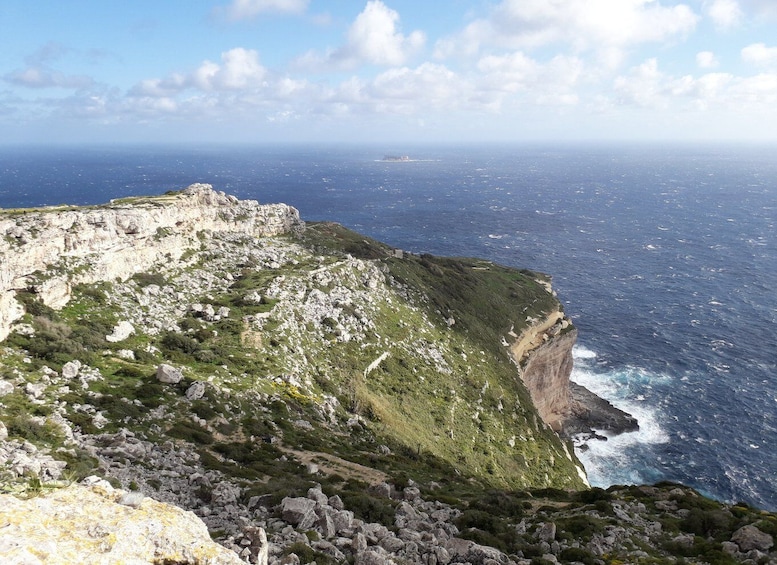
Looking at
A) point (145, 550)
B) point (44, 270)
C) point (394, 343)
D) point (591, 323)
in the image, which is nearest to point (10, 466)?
point (145, 550)

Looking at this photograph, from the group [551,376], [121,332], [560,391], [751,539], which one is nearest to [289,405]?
[121,332]

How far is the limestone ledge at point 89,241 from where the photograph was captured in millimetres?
46812

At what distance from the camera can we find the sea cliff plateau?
72.2ft

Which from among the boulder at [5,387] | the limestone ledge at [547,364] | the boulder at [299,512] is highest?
the boulder at [5,387]

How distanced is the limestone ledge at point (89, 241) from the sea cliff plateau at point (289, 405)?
0.28 meters

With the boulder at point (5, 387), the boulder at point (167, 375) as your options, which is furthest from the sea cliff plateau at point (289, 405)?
the boulder at point (5, 387)

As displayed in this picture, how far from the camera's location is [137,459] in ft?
84.8

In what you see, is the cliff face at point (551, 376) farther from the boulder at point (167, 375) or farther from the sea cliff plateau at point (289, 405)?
the boulder at point (167, 375)

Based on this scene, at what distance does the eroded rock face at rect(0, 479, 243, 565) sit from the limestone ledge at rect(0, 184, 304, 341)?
32023 mm

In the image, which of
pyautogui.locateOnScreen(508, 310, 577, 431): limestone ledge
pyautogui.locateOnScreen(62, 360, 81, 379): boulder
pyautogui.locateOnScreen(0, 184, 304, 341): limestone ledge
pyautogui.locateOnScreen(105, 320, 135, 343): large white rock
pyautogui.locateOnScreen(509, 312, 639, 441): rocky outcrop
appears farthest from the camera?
pyautogui.locateOnScreen(508, 310, 577, 431): limestone ledge

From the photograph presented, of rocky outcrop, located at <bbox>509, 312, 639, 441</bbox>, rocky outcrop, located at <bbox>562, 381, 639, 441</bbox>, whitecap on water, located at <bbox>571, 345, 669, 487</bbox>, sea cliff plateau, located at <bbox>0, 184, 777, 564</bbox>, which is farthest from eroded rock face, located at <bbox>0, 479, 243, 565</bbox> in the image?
rocky outcrop, located at <bbox>562, 381, 639, 441</bbox>

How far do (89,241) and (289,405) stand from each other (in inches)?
1391

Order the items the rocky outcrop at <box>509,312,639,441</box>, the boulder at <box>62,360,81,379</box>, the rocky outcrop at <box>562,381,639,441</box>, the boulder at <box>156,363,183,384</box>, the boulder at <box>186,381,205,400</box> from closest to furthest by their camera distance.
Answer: the boulder at <box>62,360,81,379</box> < the boulder at <box>186,381,205,400</box> < the boulder at <box>156,363,183,384</box> < the rocky outcrop at <box>562,381,639,441</box> < the rocky outcrop at <box>509,312,639,441</box>

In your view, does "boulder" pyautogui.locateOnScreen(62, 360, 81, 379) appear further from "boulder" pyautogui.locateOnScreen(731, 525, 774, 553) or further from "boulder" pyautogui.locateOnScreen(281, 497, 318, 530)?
"boulder" pyautogui.locateOnScreen(731, 525, 774, 553)
